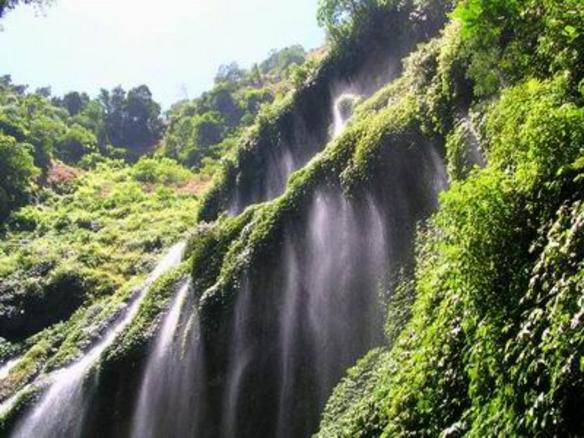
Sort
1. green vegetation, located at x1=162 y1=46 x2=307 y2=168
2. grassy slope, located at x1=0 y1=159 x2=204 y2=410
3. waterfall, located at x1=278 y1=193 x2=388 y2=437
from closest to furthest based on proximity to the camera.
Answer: waterfall, located at x1=278 y1=193 x2=388 y2=437
grassy slope, located at x1=0 y1=159 x2=204 y2=410
green vegetation, located at x1=162 y1=46 x2=307 y2=168

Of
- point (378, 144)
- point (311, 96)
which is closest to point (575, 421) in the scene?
point (378, 144)

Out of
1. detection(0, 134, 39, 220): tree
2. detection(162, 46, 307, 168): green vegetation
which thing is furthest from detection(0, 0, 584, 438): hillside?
detection(162, 46, 307, 168): green vegetation

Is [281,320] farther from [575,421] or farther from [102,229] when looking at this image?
[102,229]

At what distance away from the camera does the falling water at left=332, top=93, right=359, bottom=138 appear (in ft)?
89.7

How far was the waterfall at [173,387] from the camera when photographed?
16.5 metres

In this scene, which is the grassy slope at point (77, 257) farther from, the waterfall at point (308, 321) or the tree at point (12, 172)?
the waterfall at point (308, 321)

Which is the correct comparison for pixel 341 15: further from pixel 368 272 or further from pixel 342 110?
pixel 368 272

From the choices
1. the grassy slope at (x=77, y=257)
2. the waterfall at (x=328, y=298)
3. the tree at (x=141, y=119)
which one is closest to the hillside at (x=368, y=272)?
the waterfall at (x=328, y=298)

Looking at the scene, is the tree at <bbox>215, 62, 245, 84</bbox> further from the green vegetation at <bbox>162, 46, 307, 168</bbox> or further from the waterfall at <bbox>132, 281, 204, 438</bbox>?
the waterfall at <bbox>132, 281, 204, 438</bbox>

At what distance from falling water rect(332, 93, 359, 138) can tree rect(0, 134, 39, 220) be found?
29029 mm

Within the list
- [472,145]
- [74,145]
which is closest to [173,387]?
[472,145]

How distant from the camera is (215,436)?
16.1 metres

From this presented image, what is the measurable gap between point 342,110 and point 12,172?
30900 mm

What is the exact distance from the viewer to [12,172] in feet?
161
